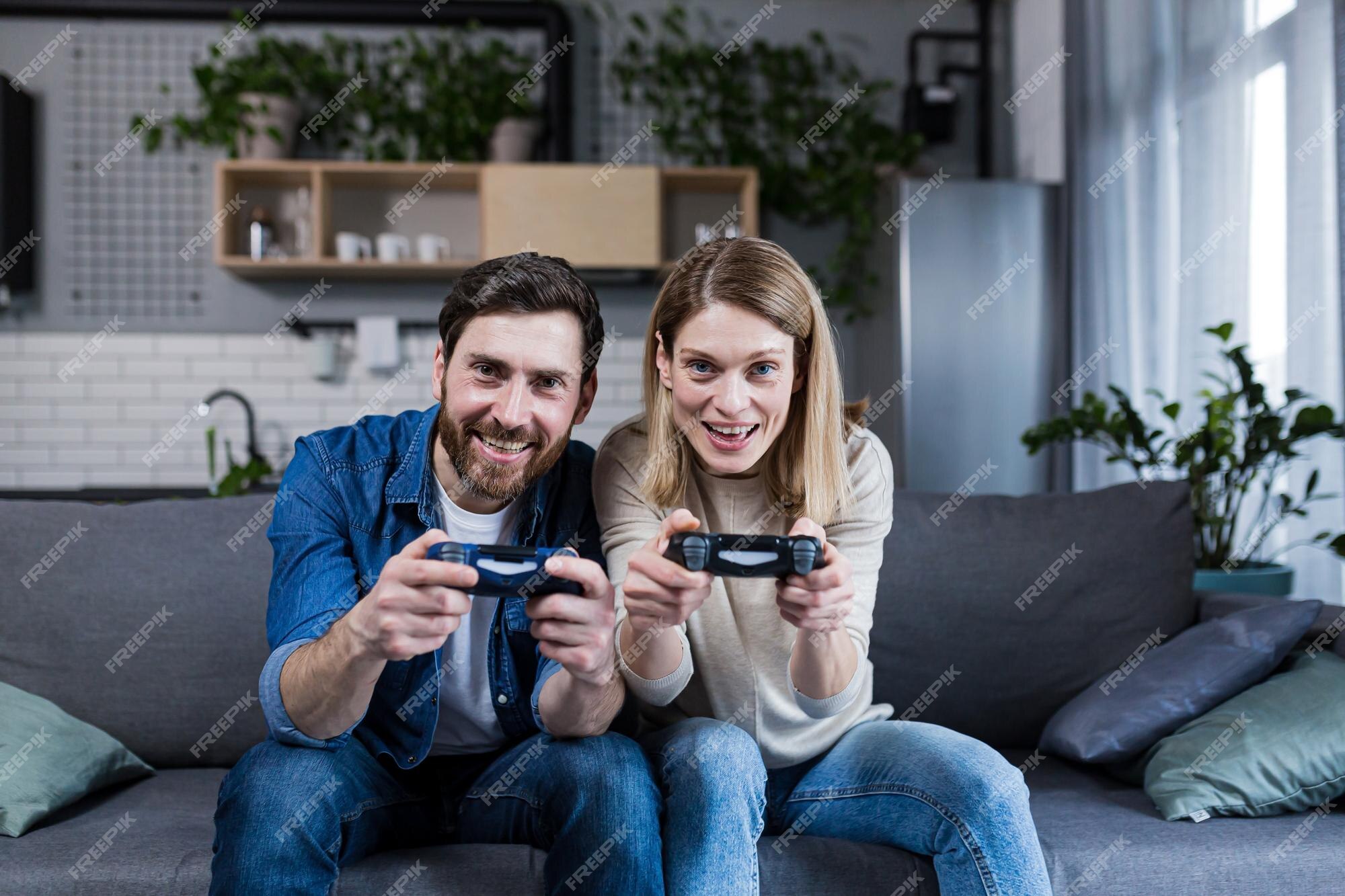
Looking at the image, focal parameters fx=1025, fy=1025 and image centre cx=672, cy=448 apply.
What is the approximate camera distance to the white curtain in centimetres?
234

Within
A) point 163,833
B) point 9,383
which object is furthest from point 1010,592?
point 9,383

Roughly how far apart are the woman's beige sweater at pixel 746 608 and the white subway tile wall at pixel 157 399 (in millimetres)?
2689

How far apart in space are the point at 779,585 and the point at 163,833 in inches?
34.8

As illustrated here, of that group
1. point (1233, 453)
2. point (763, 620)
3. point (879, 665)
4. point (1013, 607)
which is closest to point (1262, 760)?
point (1013, 607)

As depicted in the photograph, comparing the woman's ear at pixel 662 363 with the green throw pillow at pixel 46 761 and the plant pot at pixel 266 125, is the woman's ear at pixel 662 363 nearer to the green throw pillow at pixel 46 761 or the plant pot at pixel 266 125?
the green throw pillow at pixel 46 761

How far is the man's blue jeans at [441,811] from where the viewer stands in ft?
3.61

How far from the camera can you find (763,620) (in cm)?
139

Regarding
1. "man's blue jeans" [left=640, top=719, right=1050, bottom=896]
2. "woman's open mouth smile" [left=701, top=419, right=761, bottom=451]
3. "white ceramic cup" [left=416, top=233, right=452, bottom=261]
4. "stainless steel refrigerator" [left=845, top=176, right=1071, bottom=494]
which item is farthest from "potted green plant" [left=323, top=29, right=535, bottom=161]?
"man's blue jeans" [left=640, top=719, right=1050, bottom=896]

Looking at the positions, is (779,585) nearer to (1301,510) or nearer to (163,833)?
(163,833)

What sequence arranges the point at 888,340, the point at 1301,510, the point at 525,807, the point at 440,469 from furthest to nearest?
the point at 888,340 < the point at 1301,510 < the point at 440,469 < the point at 525,807

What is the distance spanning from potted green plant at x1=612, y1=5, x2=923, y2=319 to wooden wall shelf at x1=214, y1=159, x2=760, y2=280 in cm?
26

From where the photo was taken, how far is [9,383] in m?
3.89

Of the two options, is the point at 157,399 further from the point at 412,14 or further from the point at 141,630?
the point at 141,630

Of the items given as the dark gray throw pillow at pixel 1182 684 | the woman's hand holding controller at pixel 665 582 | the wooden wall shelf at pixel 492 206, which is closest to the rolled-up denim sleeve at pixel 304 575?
the woman's hand holding controller at pixel 665 582
